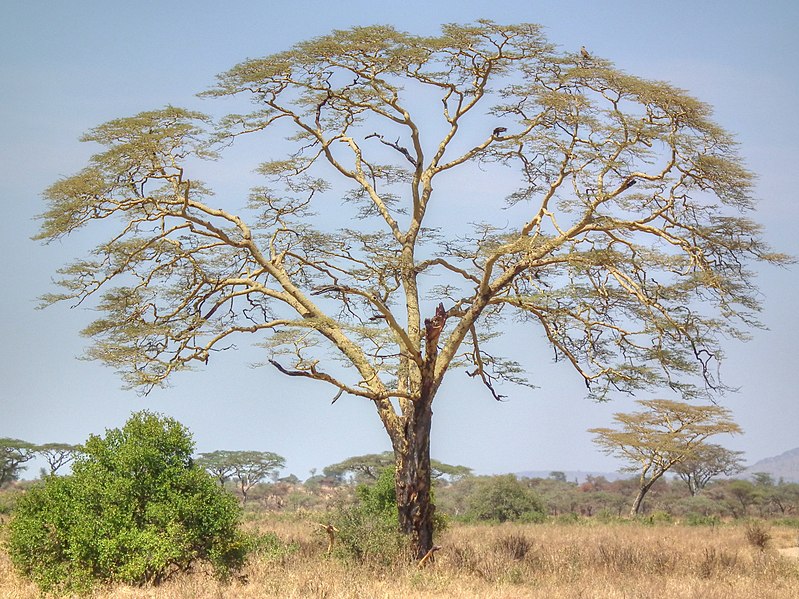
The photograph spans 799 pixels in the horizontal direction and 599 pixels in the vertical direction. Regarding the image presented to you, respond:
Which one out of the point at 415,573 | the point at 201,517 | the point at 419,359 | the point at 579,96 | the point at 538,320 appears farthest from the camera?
the point at 538,320

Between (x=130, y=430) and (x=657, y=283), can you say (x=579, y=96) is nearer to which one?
(x=657, y=283)

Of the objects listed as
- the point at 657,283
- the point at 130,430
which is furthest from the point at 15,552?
the point at 657,283

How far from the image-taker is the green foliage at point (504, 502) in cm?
2991

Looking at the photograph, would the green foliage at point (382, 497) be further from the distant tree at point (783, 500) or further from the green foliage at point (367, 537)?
the distant tree at point (783, 500)

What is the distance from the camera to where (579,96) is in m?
14.7

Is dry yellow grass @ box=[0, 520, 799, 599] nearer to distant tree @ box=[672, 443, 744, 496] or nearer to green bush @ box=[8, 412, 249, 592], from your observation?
green bush @ box=[8, 412, 249, 592]

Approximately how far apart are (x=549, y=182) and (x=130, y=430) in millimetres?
7940

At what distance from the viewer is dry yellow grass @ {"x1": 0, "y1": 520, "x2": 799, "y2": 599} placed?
10.2 meters

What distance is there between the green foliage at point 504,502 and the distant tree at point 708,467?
44.8 ft

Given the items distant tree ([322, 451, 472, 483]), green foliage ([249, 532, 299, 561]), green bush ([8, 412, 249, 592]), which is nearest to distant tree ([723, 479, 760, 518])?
distant tree ([322, 451, 472, 483])

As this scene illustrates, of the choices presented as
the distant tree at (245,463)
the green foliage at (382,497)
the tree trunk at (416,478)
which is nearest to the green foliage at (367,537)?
the tree trunk at (416,478)

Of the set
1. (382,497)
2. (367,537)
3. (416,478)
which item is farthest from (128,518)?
(382,497)

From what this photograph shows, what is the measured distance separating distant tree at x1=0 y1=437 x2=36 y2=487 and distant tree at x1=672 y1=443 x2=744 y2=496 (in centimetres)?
2743

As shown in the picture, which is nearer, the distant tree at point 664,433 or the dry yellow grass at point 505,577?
the dry yellow grass at point 505,577
